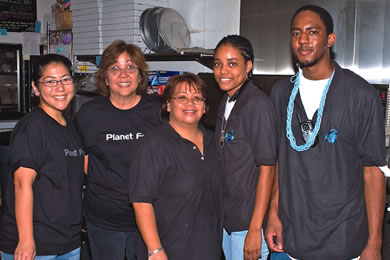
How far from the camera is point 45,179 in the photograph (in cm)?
166

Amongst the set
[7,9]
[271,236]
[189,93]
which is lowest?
[271,236]

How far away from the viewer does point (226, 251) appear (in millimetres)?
1844

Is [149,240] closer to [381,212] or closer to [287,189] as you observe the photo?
[287,189]

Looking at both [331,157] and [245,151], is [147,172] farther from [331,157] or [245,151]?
[331,157]

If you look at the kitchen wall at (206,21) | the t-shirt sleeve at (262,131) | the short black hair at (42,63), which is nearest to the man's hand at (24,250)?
the short black hair at (42,63)

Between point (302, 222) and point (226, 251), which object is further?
point (226, 251)

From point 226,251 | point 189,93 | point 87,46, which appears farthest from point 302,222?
point 87,46

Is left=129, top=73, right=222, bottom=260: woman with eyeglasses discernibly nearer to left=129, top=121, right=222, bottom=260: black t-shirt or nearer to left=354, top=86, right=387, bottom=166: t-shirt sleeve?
left=129, top=121, right=222, bottom=260: black t-shirt

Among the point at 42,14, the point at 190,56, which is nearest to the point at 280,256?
the point at 190,56

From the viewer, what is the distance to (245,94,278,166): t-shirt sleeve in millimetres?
1608

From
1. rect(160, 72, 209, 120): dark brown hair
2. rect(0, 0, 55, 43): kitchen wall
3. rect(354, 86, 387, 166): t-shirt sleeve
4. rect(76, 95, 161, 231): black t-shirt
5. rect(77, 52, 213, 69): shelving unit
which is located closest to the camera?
rect(354, 86, 387, 166): t-shirt sleeve

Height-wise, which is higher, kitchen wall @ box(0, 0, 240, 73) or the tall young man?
kitchen wall @ box(0, 0, 240, 73)

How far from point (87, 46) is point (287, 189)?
3.01 m

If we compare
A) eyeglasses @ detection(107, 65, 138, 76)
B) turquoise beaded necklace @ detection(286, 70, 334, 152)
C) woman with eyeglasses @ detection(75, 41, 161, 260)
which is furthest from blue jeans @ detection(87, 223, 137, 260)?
turquoise beaded necklace @ detection(286, 70, 334, 152)
